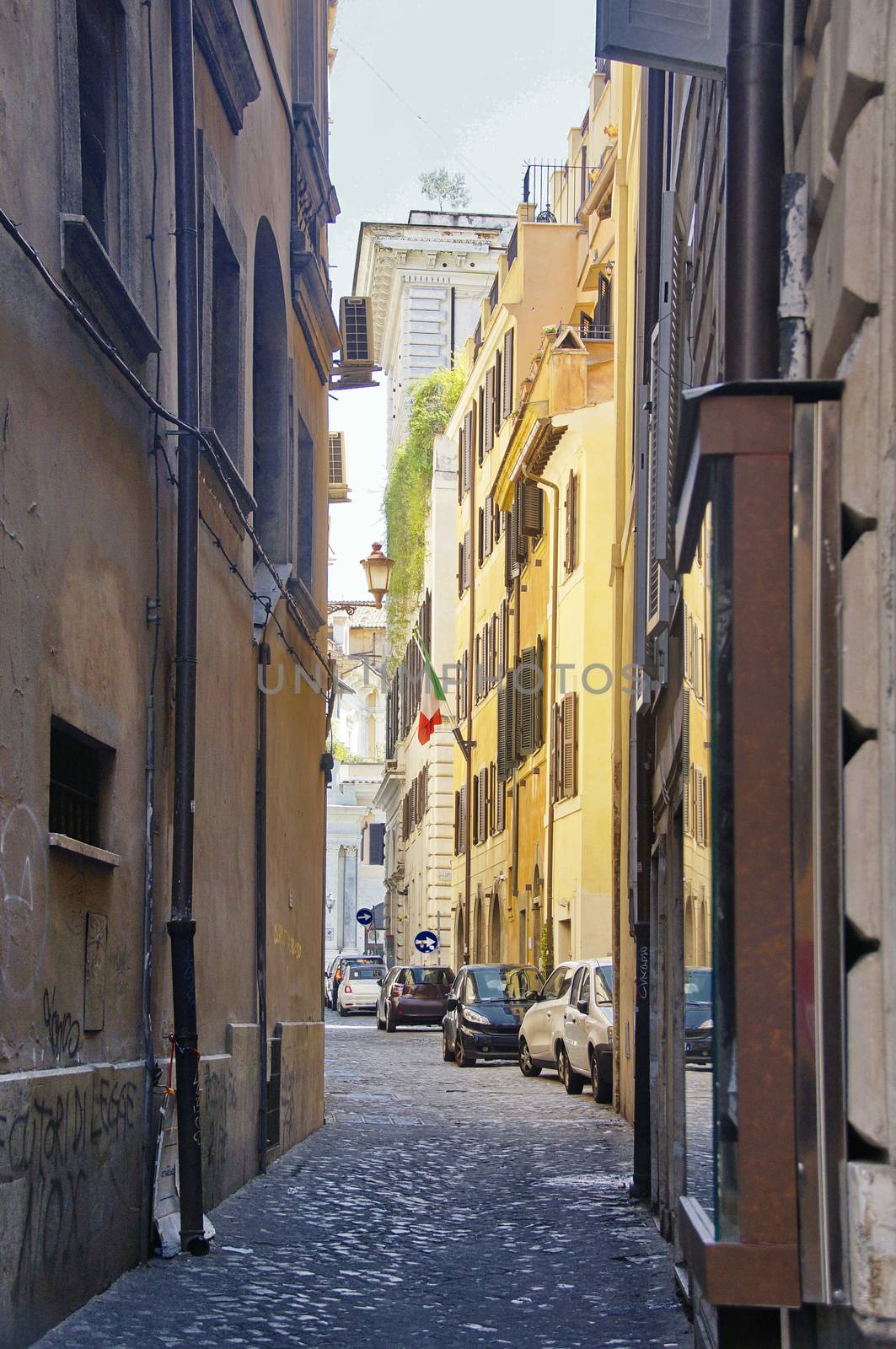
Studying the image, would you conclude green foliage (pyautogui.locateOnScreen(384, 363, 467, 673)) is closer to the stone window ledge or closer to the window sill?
the stone window ledge

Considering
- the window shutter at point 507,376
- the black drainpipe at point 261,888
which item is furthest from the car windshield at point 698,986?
the window shutter at point 507,376

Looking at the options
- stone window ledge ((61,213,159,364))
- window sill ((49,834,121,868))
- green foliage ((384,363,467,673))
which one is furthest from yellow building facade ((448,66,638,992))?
window sill ((49,834,121,868))

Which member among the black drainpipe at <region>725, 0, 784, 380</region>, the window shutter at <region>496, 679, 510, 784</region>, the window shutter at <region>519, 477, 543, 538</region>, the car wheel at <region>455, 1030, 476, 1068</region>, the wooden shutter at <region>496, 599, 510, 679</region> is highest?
the window shutter at <region>519, 477, 543, 538</region>

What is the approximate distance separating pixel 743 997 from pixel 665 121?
909cm

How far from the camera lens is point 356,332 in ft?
66.4

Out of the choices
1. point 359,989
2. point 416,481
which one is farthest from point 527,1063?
point 416,481

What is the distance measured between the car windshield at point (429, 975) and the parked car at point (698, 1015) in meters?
32.0

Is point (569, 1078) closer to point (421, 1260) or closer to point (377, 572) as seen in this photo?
point (377, 572)

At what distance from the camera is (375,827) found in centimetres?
7269

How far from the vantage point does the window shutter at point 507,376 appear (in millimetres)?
38578

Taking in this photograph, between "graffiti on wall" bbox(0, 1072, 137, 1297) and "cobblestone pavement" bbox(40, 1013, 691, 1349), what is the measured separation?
0.29m

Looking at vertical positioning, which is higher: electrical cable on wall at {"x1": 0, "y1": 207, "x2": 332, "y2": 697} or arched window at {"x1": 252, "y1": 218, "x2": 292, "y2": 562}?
arched window at {"x1": 252, "y1": 218, "x2": 292, "y2": 562}

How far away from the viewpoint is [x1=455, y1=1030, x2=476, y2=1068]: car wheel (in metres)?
26.8

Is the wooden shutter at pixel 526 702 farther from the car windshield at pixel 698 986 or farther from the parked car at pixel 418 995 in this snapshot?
the car windshield at pixel 698 986
